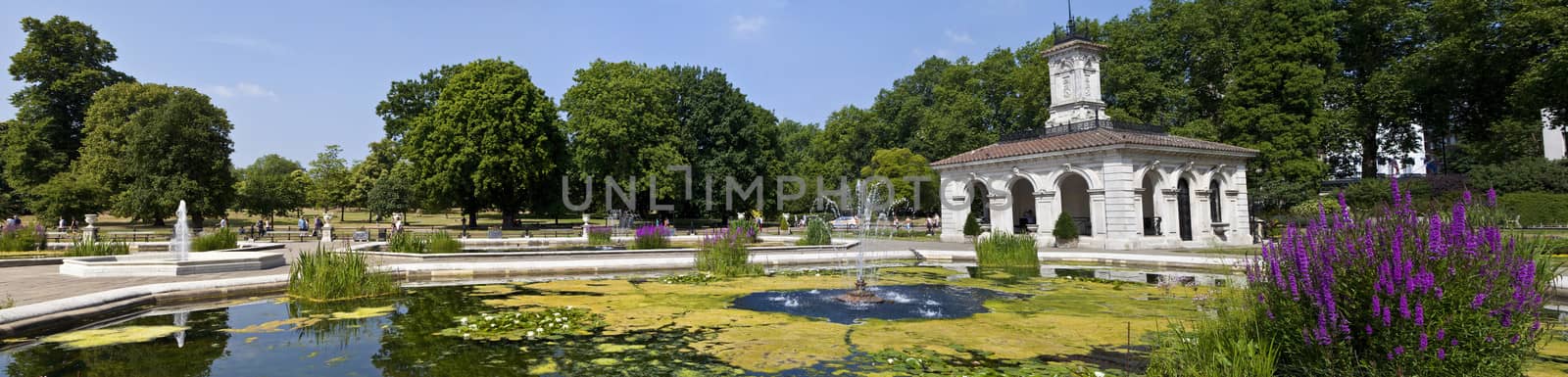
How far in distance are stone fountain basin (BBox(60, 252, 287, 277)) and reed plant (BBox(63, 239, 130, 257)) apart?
3894 mm

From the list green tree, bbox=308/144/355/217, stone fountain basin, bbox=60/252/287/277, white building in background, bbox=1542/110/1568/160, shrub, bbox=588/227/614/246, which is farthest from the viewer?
green tree, bbox=308/144/355/217

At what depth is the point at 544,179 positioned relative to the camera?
1794 inches

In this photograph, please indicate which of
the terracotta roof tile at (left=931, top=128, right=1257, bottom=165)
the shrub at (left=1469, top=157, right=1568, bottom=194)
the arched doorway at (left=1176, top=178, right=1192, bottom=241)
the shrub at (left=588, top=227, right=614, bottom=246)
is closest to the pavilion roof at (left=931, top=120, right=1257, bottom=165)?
the terracotta roof tile at (left=931, top=128, right=1257, bottom=165)

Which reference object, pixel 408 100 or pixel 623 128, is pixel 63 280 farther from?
pixel 408 100

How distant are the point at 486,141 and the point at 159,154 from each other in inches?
784

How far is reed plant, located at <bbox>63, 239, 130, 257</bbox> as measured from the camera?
1798 centimetres

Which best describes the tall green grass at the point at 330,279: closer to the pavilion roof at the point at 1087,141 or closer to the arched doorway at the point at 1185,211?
the pavilion roof at the point at 1087,141

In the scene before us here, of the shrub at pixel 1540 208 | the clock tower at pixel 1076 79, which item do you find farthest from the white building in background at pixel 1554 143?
the clock tower at pixel 1076 79

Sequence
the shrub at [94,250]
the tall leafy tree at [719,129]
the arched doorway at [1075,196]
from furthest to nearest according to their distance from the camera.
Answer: the tall leafy tree at [719,129] < the arched doorway at [1075,196] < the shrub at [94,250]

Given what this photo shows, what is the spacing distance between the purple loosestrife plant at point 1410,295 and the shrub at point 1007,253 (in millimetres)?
13153

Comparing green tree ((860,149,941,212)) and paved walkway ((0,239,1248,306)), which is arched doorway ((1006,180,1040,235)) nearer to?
green tree ((860,149,941,212))

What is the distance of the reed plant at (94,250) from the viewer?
59.0ft

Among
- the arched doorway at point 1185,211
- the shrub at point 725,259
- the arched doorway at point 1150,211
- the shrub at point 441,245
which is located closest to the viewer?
the shrub at point 725,259

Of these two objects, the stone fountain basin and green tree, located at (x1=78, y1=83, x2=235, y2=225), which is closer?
the stone fountain basin
